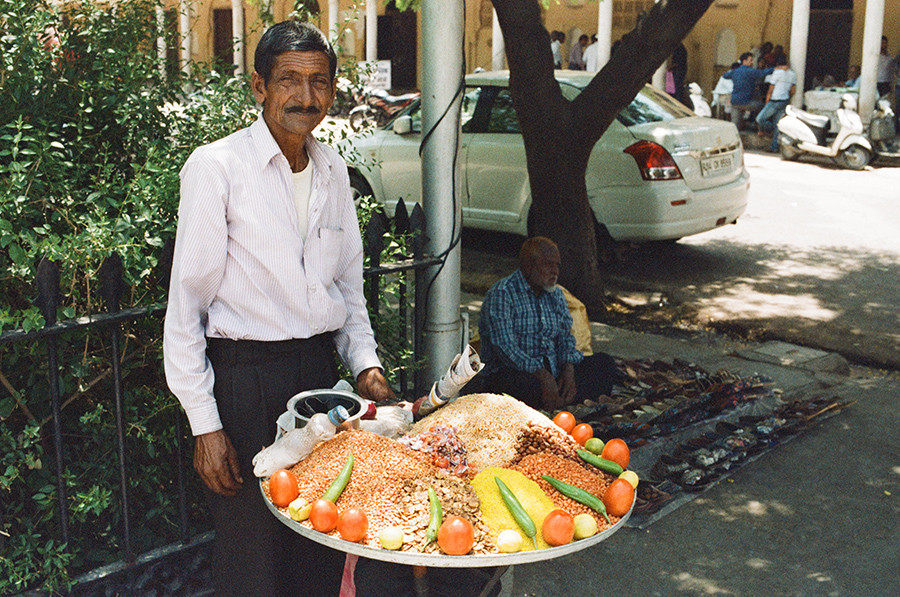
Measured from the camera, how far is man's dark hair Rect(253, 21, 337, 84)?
2.37 metres

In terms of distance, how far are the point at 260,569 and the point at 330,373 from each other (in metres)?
0.56

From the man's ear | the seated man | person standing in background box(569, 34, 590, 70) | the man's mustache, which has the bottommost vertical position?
the seated man

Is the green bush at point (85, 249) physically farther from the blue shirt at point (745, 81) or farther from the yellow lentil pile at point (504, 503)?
the blue shirt at point (745, 81)

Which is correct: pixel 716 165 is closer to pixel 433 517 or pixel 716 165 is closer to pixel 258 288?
pixel 258 288

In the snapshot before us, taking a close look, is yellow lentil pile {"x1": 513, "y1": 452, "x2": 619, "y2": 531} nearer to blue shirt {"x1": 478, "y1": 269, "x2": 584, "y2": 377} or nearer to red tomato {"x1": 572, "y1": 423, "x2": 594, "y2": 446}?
red tomato {"x1": 572, "y1": 423, "x2": 594, "y2": 446}

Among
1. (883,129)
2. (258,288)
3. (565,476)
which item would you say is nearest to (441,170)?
(258,288)

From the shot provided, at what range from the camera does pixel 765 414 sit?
201 inches

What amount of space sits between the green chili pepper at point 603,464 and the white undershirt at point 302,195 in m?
0.91

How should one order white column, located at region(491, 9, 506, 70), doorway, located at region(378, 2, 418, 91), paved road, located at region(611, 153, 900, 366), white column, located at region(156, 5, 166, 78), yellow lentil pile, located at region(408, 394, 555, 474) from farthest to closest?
doorway, located at region(378, 2, 418, 91) → white column, located at region(491, 9, 506, 70) → paved road, located at region(611, 153, 900, 366) → white column, located at region(156, 5, 166, 78) → yellow lentil pile, located at region(408, 394, 555, 474)

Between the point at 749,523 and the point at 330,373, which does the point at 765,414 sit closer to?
the point at 749,523

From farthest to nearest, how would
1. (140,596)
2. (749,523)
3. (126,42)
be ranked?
(749,523), (126,42), (140,596)

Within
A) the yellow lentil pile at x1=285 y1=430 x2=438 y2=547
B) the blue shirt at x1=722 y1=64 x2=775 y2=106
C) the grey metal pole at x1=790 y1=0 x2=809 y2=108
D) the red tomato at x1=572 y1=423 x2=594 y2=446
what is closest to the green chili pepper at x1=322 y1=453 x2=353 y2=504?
the yellow lentil pile at x1=285 y1=430 x2=438 y2=547

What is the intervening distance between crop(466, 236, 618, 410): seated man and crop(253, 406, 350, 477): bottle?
242 centimetres

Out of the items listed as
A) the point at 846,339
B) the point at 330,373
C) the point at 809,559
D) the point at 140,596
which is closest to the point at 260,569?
the point at 330,373
